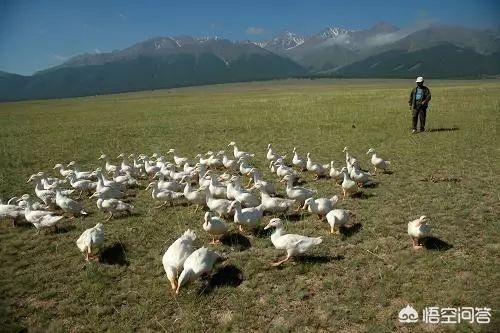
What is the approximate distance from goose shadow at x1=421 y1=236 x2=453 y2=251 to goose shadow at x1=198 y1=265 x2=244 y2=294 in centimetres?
428

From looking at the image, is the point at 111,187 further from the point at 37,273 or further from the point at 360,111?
the point at 360,111

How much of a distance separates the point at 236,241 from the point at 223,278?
5.67ft

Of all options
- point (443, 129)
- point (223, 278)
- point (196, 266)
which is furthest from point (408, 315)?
point (443, 129)

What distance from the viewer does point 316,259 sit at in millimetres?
9000

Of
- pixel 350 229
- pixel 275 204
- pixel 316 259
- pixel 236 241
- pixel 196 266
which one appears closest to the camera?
pixel 196 266

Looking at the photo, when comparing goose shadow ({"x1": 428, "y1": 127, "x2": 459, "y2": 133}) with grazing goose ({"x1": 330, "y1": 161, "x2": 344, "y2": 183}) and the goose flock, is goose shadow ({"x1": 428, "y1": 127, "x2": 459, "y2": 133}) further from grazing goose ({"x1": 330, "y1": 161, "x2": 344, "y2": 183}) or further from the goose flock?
grazing goose ({"x1": 330, "y1": 161, "x2": 344, "y2": 183})

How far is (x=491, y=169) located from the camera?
15.4 metres

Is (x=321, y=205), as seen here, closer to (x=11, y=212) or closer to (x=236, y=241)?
(x=236, y=241)

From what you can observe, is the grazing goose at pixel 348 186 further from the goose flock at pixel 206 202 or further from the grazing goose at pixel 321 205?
the grazing goose at pixel 321 205

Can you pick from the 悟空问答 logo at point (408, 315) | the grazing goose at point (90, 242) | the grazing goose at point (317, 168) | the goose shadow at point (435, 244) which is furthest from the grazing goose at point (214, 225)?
the grazing goose at point (317, 168)

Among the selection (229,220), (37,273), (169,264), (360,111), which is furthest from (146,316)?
(360,111)

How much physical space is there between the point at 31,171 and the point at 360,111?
28.7 meters

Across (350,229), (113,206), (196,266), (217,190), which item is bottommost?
(350,229)

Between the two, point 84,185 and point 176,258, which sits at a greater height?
point 84,185
